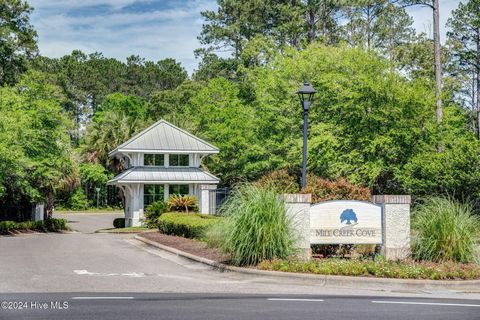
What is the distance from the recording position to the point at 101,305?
1045cm

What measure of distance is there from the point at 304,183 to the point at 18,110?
2478 cm

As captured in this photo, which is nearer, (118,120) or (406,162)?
(406,162)

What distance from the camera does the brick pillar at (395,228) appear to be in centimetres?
1683

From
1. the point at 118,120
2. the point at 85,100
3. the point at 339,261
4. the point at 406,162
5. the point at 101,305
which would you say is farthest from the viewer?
the point at 85,100

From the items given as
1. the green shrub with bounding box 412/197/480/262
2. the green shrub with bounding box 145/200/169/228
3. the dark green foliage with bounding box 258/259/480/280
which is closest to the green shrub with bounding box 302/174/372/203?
the green shrub with bounding box 412/197/480/262

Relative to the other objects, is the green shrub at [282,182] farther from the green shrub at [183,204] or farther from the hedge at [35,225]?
the hedge at [35,225]

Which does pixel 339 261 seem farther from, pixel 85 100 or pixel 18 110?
pixel 85 100

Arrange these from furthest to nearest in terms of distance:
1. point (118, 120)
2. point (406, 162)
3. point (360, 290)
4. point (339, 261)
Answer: point (118, 120) → point (406, 162) → point (339, 261) → point (360, 290)

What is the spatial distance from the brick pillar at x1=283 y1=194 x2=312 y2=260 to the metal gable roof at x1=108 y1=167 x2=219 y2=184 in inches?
1023

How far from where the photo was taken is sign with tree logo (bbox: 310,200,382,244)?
1681 cm

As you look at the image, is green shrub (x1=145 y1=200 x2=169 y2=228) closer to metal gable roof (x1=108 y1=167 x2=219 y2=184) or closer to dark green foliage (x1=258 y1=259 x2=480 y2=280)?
metal gable roof (x1=108 y1=167 x2=219 y2=184)

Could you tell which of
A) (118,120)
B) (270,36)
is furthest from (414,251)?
(118,120)

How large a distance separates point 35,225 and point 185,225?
19060 mm

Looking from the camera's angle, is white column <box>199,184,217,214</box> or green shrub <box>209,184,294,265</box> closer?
green shrub <box>209,184,294,265</box>
